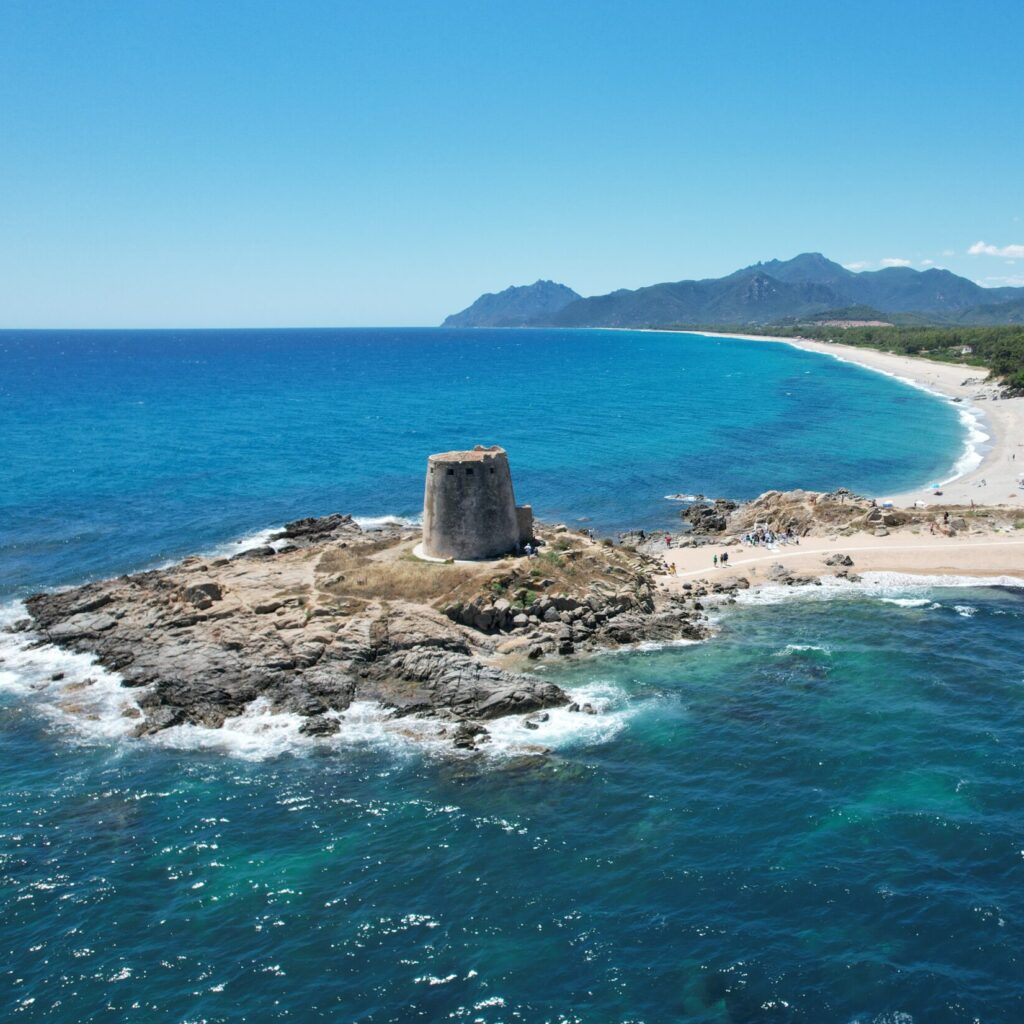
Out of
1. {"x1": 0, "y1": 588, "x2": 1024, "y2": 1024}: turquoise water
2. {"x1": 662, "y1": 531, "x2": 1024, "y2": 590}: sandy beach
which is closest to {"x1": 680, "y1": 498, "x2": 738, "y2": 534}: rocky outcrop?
{"x1": 662, "y1": 531, "x2": 1024, "y2": 590}: sandy beach

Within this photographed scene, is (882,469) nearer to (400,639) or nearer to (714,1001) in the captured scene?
(400,639)

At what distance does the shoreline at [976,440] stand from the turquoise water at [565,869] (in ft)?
116

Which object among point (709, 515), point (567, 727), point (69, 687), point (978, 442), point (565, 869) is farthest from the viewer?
point (978, 442)

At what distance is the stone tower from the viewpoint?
45.6 metres

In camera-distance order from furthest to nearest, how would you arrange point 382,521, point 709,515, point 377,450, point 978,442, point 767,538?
point 377,450 → point 978,442 → point 382,521 → point 709,515 → point 767,538

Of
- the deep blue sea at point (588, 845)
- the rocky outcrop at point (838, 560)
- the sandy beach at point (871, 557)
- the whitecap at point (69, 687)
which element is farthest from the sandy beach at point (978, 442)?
the whitecap at point (69, 687)

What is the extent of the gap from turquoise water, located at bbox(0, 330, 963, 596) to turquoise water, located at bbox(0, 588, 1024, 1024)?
29.4m

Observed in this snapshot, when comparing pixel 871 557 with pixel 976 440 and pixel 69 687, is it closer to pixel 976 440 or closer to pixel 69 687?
pixel 69 687

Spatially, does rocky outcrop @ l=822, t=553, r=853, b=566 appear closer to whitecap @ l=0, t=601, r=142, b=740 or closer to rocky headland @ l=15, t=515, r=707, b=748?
A: rocky headland @ l=15, t=515, r=707, b=748

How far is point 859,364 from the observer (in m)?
195

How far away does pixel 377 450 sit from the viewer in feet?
314

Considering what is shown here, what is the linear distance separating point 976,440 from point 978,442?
1.44 m

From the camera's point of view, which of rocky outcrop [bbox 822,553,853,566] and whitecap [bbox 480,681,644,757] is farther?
rocky outcrop [bbox 822,553,853,566]

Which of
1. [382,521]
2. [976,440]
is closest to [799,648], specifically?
[382,521]
